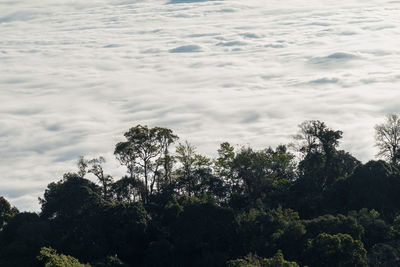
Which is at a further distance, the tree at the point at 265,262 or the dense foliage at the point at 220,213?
the dense foliage at the point at 220,213

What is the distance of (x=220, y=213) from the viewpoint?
3211 inches

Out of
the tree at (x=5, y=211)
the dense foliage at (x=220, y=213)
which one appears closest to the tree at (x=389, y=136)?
the dense foliage at (x=220, y=213)

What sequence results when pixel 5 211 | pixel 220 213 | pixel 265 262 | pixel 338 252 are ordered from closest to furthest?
pixel 265 262
pixel 338 252
pixel 220 213
pixel 5 211

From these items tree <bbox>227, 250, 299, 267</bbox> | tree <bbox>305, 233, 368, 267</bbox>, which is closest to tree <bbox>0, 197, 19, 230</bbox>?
tree <bbox>227, 250, 299, 267</bbox>

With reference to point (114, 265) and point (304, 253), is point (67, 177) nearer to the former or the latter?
point (114, 265)

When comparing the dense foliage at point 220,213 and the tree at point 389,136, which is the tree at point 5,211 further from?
the tree at point 389,136

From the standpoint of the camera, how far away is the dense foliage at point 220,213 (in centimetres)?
7569

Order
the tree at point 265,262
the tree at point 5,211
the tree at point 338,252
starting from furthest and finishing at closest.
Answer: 1. the tree at point 5,211
2. the tree at point 338,252
3. the tree at point 265,262

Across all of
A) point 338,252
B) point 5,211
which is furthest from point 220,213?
point 5,211

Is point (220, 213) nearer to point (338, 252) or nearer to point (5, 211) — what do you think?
point (338, 252)

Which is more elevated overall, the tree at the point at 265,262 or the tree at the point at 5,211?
the tree at the point at 5,211

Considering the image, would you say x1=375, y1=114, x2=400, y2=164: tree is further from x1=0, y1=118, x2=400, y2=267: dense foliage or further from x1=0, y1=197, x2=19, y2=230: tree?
x1=0, y1=197, x2=19, y2=230: tree

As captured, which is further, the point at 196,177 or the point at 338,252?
the point at 196,177

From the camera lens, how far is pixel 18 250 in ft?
262
